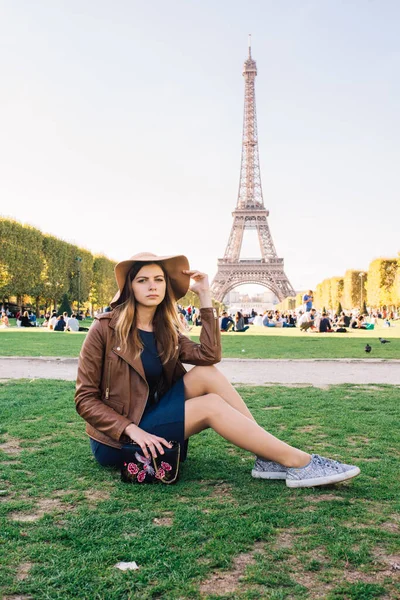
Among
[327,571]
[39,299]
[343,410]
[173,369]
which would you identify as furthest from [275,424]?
[39,299]

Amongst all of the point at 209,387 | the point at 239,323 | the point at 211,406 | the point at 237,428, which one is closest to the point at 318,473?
the point at 237,428

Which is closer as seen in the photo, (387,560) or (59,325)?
(387,560)

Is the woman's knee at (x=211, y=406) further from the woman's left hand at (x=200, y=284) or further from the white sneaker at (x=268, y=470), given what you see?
the woman's left hand at (x=200, y=284)

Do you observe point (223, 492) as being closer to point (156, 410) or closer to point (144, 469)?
point (144, 469)

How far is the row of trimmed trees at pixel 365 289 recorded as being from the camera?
4969 cm

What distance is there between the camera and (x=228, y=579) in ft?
6.89

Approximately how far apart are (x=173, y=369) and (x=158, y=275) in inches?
24.0

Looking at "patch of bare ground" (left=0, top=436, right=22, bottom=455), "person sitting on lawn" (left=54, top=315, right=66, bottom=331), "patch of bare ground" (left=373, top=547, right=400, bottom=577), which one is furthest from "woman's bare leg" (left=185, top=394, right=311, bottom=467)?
"person sitting on lawn" (left=54, top=315, right=66, bottom=331)

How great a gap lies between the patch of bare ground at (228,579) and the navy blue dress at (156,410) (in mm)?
1050

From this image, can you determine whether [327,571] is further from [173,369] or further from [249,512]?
[173,369]

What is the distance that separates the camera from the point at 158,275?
353 centimetres

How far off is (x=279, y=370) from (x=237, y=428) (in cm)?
658

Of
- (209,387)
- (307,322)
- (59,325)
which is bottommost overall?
(209,387)

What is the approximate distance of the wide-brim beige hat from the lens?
3.46 meters
